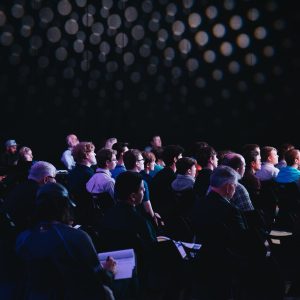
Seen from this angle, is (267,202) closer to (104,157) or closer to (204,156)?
(204,156)

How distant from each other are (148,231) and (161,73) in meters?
Result: 7.32

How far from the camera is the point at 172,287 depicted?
3467mm

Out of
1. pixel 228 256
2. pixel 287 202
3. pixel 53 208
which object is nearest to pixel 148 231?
pixel 228 256

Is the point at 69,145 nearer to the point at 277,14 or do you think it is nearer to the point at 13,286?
the point at 277,14

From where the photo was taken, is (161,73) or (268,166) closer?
(268,166)

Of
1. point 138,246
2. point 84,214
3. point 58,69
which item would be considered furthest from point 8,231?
point 58,69

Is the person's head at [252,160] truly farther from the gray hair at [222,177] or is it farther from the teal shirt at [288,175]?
the gray hair at [222,177]

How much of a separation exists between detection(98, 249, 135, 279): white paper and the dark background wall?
23.6 feet

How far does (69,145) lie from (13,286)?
554 centimetres

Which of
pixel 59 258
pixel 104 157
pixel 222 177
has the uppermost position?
pixel 59 258

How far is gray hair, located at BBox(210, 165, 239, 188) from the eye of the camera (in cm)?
363

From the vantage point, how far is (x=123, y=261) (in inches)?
108

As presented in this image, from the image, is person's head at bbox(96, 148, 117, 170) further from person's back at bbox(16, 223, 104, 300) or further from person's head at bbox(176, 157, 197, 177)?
person's back at bbox(16, 223, 104, 300)

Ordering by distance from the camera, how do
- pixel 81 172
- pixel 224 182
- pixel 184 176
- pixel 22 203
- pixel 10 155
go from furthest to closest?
pixel 10 155 < pixel 81 172 < pixel 184 176 < pixel 22 203 < pixel 224 182
